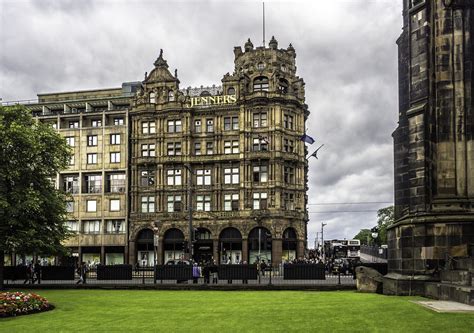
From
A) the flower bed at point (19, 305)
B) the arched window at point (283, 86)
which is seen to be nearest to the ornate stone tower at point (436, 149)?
the flower bed at point (19, 305)

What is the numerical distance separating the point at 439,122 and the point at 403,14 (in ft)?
23.0

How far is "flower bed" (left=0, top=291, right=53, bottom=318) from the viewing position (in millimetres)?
25672

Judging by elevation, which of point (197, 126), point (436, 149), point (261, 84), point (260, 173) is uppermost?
point (261, 84)

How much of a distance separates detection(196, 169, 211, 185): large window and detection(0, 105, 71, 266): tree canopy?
128ft

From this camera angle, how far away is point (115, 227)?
89188 millimetres

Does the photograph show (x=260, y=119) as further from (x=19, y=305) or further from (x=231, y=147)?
(x=19, y=305)

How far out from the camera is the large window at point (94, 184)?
298 feet

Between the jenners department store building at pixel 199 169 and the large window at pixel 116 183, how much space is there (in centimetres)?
16

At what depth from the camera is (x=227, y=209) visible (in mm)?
83875

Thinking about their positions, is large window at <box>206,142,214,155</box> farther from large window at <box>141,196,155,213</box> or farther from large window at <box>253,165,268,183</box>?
large window at <box>141,196,155,213</box>

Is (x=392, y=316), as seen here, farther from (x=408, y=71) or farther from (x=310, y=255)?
(x=310, y=255)

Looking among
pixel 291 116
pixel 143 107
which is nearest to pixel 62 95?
pixel 143 107

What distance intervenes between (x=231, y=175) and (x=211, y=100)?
10928 millimetres

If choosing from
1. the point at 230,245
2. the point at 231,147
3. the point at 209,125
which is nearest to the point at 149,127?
the point at 209,125
